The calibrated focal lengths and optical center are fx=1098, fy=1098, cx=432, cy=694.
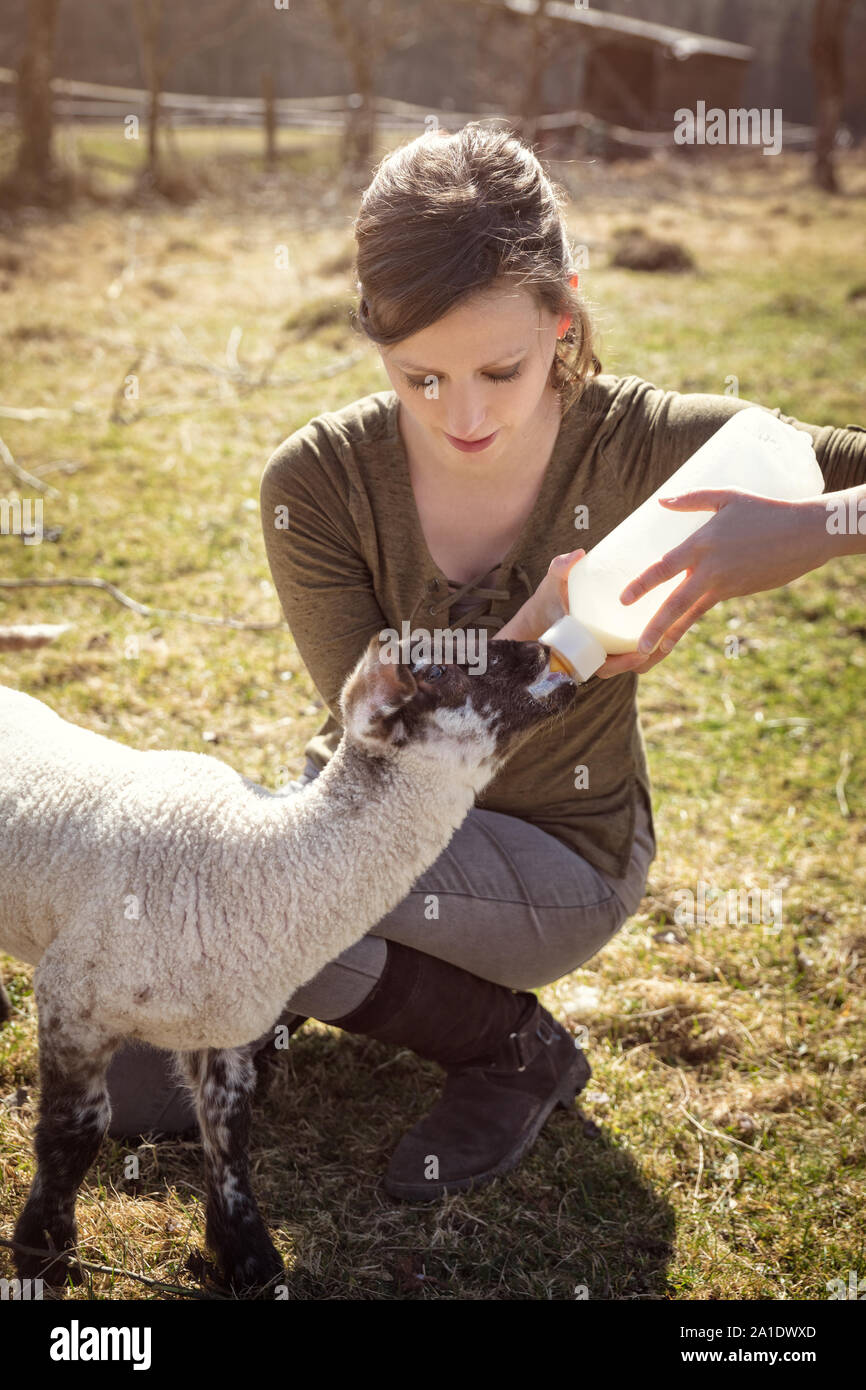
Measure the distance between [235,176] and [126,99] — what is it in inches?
360

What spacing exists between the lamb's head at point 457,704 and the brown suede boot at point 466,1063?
25.4 inches

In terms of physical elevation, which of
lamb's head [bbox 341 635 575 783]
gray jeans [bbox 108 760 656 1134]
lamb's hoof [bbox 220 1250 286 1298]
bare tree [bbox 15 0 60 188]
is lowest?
lamb's hoof [bbox 220 1250 286 1298]

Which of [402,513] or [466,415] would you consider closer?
[466,415]

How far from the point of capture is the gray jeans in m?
2.62

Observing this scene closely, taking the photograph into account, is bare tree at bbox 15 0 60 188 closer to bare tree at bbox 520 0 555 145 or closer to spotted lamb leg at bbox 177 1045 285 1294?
bare tree at bbox 520 0 555 145

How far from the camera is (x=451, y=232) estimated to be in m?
2.21

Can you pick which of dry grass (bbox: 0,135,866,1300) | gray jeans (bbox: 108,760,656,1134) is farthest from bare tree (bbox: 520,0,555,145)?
gray jeans (bbox: 108,760,656,1134)

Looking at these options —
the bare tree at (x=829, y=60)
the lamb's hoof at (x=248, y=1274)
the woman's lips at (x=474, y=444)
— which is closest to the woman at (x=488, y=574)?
the woman's lips at (x=474, y=444)

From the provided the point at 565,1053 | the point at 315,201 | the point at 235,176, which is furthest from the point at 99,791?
the point at 235,176

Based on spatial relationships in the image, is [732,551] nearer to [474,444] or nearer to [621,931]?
[474,444]

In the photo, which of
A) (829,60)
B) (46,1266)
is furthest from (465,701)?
(829,60)

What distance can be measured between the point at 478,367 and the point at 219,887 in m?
1.20

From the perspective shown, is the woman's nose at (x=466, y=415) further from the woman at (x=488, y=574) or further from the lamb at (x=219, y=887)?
the lamb at (x=219, y=887)

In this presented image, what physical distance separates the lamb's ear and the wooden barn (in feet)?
96.3
